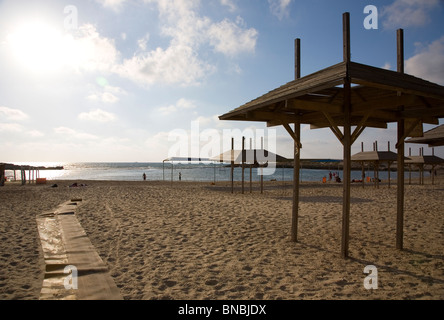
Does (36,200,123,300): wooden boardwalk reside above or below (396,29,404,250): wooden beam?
below

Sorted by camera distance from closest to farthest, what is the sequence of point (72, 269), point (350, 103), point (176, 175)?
point (72, 269) → point (350, 103) → point (176, 175)

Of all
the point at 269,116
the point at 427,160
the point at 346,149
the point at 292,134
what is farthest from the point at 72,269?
the point at 427,160

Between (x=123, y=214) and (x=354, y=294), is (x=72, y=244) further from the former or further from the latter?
(x=354, y=294)

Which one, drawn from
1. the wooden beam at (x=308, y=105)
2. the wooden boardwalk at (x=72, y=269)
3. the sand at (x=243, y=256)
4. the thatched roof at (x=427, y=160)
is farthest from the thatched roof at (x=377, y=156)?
the wooden boardwalk at (x=72, y=269)

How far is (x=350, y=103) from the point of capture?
14.5 ft

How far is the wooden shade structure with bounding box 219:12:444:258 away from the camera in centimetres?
391

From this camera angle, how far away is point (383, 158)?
18922 millimetres

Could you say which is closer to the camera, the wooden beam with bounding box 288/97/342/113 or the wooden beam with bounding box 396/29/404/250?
the wooden beam with bounding box 288/97/342/113

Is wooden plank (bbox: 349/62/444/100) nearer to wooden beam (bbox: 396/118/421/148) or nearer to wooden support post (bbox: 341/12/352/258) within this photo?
wooden support post (bbox: 341/12/352/258)

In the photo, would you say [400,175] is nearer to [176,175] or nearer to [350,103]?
[350,103]

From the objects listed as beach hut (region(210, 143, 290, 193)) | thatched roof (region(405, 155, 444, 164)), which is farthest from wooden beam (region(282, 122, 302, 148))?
thatched roof (region(405, 155, 444, 164))

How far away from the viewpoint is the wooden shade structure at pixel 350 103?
3.91 m
